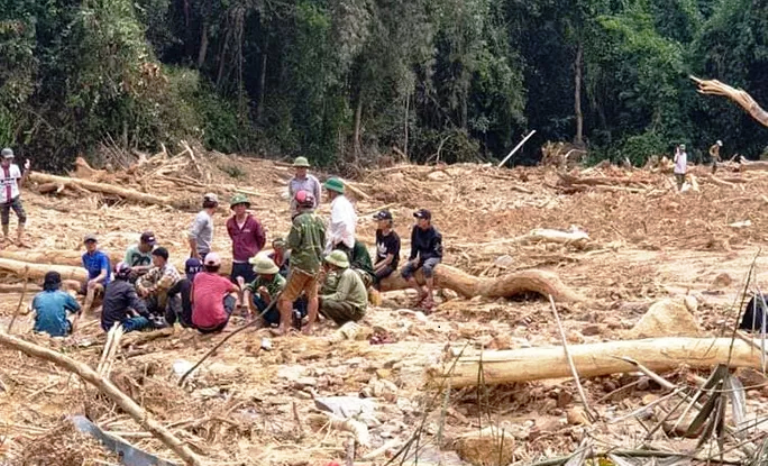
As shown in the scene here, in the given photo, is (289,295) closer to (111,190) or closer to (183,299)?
(183,299)

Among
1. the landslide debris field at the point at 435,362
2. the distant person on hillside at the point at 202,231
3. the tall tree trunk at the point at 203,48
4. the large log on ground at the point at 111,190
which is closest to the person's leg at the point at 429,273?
the landslide debris field at the point at 435,362

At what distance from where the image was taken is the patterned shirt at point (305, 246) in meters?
8.56

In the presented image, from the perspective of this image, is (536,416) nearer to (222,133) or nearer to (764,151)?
(222,133)

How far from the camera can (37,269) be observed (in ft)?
38.2

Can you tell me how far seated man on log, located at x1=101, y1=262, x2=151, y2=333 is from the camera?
9047mm

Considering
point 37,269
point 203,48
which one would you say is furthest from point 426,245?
point 203,48

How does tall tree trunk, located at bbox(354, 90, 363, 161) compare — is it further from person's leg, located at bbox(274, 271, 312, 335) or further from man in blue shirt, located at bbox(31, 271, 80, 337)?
person's leg, located at bbox(274, 271, 312, 335)

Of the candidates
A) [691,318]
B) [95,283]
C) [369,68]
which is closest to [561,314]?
[691,318]

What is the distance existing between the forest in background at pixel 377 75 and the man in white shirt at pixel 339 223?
469 inches

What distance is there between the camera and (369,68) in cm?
2639

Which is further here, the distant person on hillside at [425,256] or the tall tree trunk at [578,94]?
the tall tree trunk at [578,94]

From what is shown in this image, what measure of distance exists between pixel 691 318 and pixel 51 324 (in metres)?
5.03

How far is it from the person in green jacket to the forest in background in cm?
1253

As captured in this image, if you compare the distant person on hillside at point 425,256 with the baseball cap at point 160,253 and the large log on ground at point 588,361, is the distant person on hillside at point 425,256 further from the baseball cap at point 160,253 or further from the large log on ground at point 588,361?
the large log on ground at point 588,361
